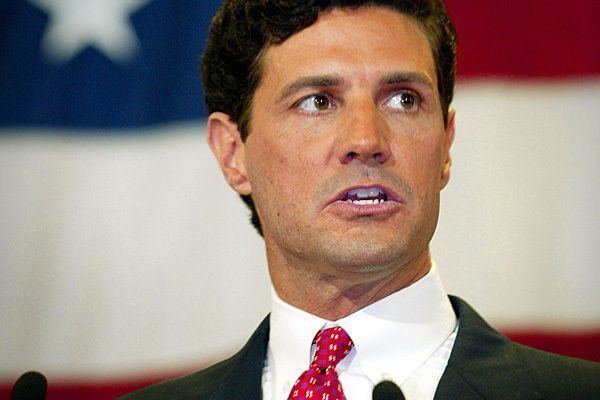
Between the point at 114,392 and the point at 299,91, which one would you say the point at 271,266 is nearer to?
the point at 299,91

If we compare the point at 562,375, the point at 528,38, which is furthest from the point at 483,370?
the point at 528,38

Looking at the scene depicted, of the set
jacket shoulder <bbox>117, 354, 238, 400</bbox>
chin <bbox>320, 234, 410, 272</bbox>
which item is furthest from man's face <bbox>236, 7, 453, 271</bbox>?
jacket shoulder <bbox>117, 354, 238, 400</bbox>

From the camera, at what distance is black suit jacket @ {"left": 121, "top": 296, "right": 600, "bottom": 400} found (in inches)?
76.8

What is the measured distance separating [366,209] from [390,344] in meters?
0.26

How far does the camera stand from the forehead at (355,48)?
2.11 metres

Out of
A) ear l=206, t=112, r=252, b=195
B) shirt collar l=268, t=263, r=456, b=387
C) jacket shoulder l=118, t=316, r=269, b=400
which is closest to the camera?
shirt collar l=268, t=263, r=456, b=387

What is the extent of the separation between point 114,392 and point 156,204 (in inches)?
22.0

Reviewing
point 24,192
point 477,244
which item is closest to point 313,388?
point 477,244

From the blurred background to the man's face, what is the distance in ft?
2.91

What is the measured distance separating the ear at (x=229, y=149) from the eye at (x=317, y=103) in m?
0.25

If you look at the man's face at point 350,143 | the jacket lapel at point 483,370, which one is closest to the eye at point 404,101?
the man's face at point 350,143

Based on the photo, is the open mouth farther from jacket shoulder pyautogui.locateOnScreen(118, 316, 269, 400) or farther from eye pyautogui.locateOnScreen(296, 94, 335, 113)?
jacket shoulder pyautogui.locateOnScreen(118, 316, 269, 400)

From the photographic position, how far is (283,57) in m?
2.21

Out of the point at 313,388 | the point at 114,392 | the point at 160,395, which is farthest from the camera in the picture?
the point at 114,392
